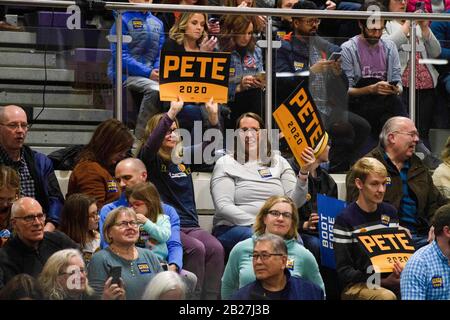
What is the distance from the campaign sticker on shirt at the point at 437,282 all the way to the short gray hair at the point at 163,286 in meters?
1.94

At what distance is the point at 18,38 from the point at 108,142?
1.02m

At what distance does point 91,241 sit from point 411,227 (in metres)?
2.54

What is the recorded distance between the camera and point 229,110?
37.4ft

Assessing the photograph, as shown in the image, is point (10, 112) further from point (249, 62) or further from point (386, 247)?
point (386, 247)

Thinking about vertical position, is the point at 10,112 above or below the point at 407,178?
above

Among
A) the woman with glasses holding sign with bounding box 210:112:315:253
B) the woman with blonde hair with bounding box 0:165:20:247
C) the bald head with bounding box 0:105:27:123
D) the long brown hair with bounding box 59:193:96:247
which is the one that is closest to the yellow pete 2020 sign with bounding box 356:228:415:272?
the woman with glasses holding sign with bounding box 210:112:315:253

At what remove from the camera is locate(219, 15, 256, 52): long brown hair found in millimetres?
11461

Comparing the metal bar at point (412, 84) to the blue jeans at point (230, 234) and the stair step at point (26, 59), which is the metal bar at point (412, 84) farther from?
the stair step at point (26, 59)

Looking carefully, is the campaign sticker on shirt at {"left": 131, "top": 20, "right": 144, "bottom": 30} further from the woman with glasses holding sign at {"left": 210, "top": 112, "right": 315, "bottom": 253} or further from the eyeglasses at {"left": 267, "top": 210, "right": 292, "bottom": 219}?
the eyeglasses at {"left": 267, "top": 210, "right": 292, "bottom": 219}

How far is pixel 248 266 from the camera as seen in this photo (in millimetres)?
10305

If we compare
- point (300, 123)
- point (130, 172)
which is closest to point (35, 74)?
point (130, 172)

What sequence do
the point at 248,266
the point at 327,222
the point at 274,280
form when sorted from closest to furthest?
the point at 274,280 < the point at 248,266 < the point at 327,222
